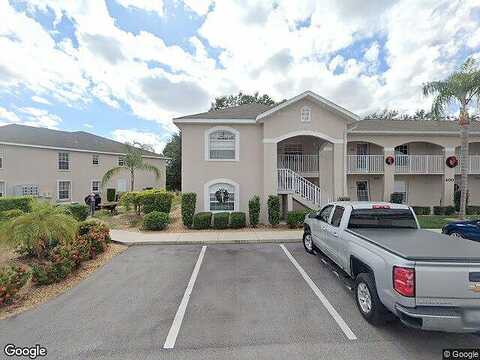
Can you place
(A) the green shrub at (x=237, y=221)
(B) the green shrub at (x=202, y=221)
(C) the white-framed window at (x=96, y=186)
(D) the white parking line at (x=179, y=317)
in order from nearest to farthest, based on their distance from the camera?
(D) the white parking line at (x=179, y=317) → (B) the green shrub at (x=202, y=221) → (A) the green shrub at (x=237, y=221) → (C) the white-framed window at (x=96, y=186)

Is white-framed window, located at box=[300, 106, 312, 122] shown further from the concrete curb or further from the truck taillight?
the truck taillight

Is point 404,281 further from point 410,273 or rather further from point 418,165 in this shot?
point 418,165

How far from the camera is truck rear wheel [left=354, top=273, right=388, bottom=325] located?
3.76 meters

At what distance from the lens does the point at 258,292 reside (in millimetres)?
5215

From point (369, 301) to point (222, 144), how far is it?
425 inches

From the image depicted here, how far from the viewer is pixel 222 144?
44.4ft

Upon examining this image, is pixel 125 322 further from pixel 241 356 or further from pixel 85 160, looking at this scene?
pixel 85 160

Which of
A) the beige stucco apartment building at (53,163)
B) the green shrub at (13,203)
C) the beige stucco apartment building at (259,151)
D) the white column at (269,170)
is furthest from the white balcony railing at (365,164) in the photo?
the green shrub at (13,203)

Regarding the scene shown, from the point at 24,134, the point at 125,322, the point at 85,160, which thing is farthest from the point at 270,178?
the point at 24,134

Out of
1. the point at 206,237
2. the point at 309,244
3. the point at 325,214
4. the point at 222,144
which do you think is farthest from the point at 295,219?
the point at 222,144

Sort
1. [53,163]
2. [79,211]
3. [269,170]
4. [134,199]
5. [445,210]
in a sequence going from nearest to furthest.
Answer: [79,211]
[269,170]
[134,199]
[445,210]
[53,163]

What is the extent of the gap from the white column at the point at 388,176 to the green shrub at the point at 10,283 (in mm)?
17959

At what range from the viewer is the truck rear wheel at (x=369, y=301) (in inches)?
148

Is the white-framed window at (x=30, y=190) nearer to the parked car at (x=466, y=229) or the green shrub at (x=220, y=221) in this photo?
the green shrub at (x=220, y=221)
